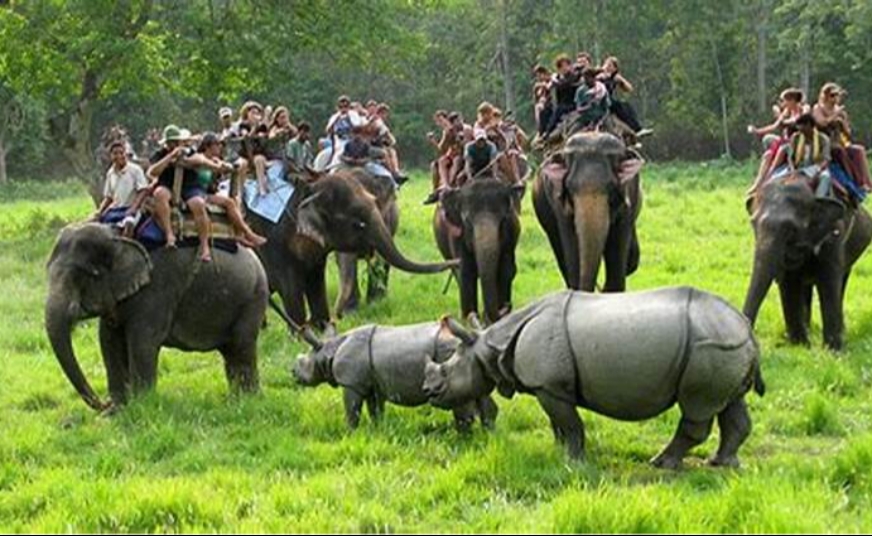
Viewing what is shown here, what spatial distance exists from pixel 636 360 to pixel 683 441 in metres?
0.69

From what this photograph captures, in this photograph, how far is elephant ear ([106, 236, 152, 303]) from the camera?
9844 mm

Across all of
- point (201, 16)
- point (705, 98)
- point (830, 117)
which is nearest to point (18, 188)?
point (201, 16)

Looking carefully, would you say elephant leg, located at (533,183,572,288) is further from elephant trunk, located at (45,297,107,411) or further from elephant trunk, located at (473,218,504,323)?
elephant trunk, located at (45,297,107,411)

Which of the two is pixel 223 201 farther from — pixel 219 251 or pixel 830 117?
pixel 830 117

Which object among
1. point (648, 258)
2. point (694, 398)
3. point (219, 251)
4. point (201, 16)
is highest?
point (201, 16)

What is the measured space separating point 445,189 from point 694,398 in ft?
21.8

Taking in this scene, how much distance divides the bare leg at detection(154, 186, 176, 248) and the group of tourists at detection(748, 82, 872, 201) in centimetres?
553

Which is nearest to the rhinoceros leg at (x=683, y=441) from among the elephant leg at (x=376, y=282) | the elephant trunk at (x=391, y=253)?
the elephant trunk at (x=391, y=253)

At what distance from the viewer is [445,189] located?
13742 mm

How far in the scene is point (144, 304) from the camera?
10.1 m

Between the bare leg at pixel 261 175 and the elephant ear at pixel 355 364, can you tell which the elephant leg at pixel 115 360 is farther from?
the bare leg at pixel 261 175

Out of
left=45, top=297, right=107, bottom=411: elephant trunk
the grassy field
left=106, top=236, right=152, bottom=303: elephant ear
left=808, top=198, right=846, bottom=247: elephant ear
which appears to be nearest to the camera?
the grassy field

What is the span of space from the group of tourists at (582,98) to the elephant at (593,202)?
859mm

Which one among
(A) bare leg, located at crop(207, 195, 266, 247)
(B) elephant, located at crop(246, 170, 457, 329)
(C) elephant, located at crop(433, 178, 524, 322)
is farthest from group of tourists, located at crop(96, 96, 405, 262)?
(C) elephant, located at crop(433, 178, 524, 322)
